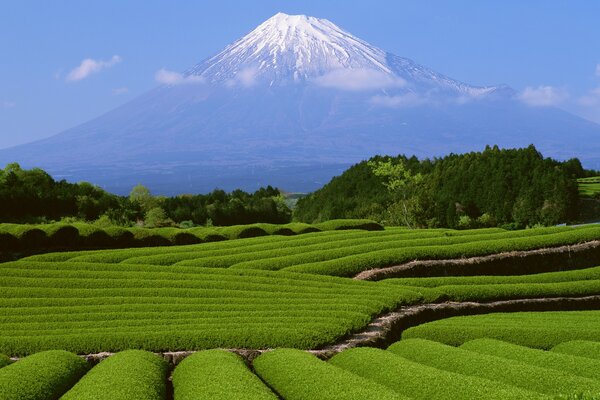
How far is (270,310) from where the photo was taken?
24797mm

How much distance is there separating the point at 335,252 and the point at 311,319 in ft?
45.0

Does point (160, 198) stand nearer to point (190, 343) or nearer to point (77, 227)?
point (77, 227)

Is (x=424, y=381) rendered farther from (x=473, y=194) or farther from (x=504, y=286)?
(x=473, y=194)

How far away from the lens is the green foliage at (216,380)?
44.2ft

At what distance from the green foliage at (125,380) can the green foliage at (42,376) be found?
63 cm

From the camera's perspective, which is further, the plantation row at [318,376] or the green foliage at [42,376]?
the green foliage at [42,376]

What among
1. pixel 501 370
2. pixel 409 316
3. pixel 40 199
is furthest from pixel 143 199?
pixel 501 370

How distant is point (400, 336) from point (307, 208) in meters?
122

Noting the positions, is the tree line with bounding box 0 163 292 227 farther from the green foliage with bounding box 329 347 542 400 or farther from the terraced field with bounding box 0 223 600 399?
the green foliage with bounding box 329 347 542 400

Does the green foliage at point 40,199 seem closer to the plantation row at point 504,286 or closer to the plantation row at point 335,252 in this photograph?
the plantation row at point 335,252

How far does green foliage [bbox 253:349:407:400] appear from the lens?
1323 cm

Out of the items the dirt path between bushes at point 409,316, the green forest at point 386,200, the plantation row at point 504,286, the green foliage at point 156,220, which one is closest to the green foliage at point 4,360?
the dirt path between bushes at point 409,316

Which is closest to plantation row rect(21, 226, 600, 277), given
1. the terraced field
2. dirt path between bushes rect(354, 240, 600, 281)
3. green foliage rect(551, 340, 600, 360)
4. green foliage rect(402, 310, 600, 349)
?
the terraced field

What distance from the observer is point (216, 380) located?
48.6 ft
